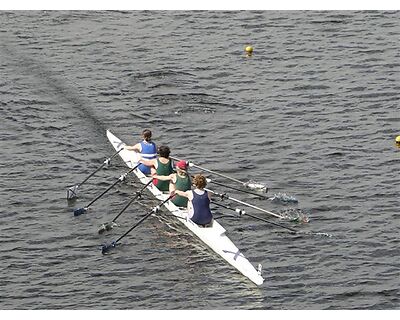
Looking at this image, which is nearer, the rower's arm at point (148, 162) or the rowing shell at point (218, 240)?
the rowing shell at point (218, 240)

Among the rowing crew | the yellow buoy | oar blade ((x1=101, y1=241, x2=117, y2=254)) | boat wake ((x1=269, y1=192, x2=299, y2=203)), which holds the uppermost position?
the yellow buoy

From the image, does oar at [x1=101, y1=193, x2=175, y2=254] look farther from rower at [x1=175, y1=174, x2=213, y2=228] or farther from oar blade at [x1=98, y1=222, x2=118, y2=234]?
rower at [x1=175, y1=174, x2=213, y2=228]

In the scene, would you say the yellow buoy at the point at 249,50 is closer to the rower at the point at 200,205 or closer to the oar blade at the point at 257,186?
the oar blade at the point at 257,186

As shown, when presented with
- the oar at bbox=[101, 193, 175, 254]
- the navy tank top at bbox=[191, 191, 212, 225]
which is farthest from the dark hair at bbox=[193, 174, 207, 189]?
the oar at bbox=[101, 193, 175, 254]

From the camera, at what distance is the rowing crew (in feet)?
124

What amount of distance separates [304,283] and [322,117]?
15746 mm

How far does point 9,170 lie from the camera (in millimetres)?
43688

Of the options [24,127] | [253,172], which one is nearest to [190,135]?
[253,172]

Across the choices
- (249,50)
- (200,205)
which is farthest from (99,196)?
(249,50)

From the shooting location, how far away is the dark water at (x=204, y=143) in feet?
115

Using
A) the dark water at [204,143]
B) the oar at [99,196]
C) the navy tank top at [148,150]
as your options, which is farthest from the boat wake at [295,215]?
the oar at [99,196]

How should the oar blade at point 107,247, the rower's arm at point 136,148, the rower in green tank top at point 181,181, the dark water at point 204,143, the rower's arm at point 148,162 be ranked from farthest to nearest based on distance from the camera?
1. the rower's arm at point 136,148
2. the rower's arm at point 148,162
3. the rower in green tank top at point 181,181
4. the oar blade at point 107,247
5. the dark water at point 204,143

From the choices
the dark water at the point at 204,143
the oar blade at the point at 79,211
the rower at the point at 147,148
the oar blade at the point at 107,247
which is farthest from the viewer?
the rower at the point at 147,148

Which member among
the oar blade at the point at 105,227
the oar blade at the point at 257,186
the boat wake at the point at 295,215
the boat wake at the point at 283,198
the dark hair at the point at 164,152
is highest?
the dark hair at the point at 164,152
